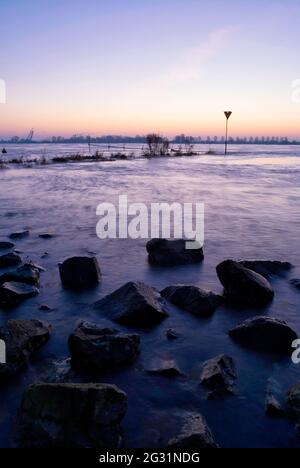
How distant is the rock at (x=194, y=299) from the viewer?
5.93 metres

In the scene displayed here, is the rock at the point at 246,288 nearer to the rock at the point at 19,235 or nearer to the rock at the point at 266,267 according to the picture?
the rock at the point at 266,267

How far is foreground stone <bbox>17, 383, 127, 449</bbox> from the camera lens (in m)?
3.28

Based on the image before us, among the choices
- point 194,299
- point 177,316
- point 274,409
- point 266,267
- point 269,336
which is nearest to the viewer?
point 274,409

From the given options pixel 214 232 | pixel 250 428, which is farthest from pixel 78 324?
pixel 214 232

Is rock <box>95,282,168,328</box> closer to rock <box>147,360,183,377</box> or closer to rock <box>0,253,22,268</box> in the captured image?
rock <box>147,360,183,377</box>

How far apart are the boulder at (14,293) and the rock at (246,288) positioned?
3296mm

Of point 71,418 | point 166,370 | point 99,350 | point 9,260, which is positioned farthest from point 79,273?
point 71,418

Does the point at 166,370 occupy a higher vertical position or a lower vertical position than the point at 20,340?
lower

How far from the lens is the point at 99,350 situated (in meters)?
4.46

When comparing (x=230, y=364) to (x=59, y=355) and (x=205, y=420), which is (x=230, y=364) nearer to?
(x=205, y=420)

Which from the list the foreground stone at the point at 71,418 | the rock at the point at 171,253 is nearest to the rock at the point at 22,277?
the rock at the point at 171,253

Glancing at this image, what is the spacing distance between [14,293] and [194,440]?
4082 millimetres

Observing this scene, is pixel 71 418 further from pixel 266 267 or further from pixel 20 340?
pixel 266 267

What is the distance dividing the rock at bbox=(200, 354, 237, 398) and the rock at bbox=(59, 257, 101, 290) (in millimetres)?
3249
